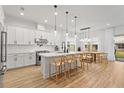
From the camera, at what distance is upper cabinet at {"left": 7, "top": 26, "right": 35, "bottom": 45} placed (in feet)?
18.2

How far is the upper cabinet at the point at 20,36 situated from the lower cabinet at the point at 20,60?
754mm

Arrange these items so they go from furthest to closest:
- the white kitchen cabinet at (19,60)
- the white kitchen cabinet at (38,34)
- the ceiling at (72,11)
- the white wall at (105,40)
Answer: the white wall at (105,40)
the white kitchen cabinet at (38,34)
the white kitchen cabinet at (19,60)
the ceiling at (72,11)

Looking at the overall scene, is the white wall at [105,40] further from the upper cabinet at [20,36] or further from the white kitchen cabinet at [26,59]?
the white kitchen cabinet at [26,59]

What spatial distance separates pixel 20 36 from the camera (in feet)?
19.7

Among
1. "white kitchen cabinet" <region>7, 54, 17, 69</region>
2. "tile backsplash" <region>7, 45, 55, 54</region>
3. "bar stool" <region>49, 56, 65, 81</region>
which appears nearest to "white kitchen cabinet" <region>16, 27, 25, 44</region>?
"tile backsplash" <region>7, 45, 55, 54</region>

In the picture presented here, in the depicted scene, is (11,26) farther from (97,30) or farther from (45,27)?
(97,30)

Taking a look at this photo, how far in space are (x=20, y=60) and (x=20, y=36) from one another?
1.43 meters

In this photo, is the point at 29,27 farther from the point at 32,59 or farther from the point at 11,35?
the point at 32,59

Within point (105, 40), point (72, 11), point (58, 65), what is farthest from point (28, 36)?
point (105, 40)

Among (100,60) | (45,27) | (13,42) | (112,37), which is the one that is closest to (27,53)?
(13,42)

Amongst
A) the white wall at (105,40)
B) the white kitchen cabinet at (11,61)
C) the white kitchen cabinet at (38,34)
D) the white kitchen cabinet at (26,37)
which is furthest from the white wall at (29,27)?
the white wall at (105,40)

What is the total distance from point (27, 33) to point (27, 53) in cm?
128

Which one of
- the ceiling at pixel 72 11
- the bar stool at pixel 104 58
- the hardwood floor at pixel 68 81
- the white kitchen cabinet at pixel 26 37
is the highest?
the ceiling at pixel 72 11

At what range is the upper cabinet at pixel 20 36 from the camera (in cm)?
555
